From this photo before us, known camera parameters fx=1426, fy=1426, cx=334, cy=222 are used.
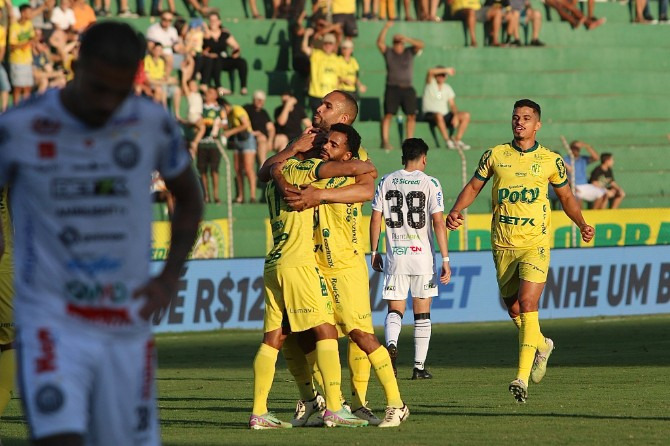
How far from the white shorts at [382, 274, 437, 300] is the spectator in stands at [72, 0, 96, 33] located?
1389 cm

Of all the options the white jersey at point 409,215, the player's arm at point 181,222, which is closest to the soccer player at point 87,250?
the player's arm at point 181,222

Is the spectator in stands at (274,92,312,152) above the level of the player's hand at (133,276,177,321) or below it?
below

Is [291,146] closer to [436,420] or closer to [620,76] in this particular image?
[436,420]

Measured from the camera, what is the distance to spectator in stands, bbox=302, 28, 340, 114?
95.5 feet

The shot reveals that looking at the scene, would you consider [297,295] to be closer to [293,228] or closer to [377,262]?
[293,228]

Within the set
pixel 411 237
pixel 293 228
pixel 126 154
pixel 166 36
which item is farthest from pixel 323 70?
pixel 126 154

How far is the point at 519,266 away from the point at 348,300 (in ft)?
9.72

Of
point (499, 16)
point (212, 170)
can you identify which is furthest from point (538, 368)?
point (499, 16)

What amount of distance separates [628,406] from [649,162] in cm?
2097

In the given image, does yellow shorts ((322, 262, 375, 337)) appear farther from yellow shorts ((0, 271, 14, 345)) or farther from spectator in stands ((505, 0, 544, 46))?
spectator in stands ((505, 0, 544, 46))

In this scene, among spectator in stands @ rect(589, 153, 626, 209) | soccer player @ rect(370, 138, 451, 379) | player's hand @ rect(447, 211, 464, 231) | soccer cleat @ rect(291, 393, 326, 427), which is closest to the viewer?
soccer cleat @ rect(291, 393, 326, 427)

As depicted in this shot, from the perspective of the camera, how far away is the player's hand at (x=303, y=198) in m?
10.1

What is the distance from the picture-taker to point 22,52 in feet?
86.9

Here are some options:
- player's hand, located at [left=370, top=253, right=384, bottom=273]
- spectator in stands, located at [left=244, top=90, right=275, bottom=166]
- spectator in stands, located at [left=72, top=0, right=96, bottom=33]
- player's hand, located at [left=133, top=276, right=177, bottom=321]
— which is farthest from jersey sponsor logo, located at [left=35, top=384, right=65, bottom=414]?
spectator in stands, located at [left=72, top=0, right=96, bottom=33]
